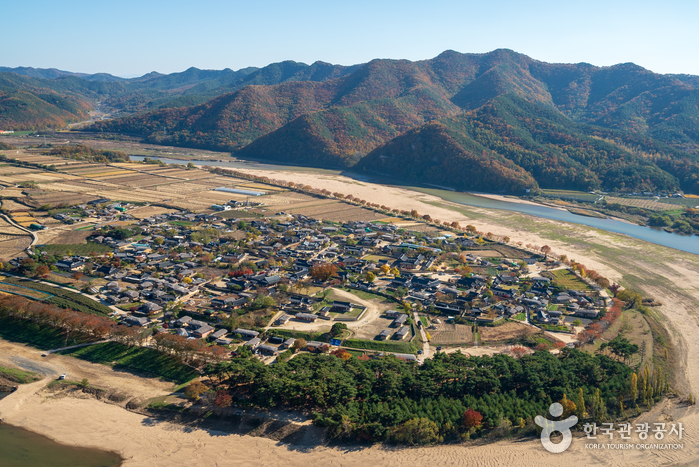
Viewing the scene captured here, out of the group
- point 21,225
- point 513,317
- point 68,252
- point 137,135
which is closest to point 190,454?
point 513,317

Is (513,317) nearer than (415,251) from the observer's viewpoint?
Yes

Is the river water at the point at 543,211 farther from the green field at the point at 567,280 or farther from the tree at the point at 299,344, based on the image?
the tree at the point at 299,344

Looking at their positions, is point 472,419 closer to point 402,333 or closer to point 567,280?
point 402,333

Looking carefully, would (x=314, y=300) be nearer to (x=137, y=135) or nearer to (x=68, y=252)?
(x=68, y=252)

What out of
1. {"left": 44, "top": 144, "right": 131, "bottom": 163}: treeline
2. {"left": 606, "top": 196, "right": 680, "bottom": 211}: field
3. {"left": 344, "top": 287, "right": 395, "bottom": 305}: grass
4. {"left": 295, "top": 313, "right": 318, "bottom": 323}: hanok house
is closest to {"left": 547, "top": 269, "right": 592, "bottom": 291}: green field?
{"left": 344, "top": 287, "right": 395, "bottom": 305}: grass

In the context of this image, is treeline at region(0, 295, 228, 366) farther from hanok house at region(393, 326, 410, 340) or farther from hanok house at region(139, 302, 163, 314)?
hanok house at region(393, 326, 410, 340)

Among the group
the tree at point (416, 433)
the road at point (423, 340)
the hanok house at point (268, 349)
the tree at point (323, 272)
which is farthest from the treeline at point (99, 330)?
the tree at point (323, 272)
